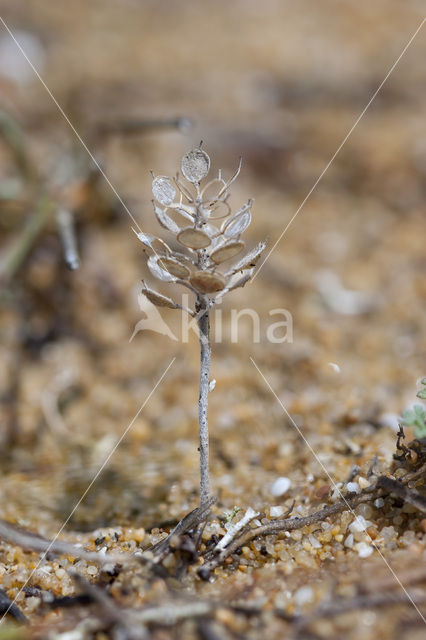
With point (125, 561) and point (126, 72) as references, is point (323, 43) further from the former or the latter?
point (125, 561)

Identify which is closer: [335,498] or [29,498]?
[335,498]

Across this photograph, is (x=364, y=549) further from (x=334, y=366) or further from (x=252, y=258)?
(x=334, y=366)

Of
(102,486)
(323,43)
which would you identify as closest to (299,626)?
(102,486)

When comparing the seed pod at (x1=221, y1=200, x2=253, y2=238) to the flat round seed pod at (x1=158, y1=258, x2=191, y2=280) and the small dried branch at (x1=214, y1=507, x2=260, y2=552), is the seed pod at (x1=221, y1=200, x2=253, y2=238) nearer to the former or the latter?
the flat round seed pod at (x1=158, y1=258, x2=191, y2=280)

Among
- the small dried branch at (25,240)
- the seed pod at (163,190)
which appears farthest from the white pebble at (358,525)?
the small dried branch at (25,240)

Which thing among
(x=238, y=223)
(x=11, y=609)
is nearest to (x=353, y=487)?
(x=238, y=223)

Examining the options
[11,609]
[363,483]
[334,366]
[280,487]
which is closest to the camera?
[11,609]

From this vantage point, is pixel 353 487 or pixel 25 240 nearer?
pixel 353 487
